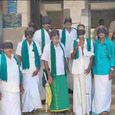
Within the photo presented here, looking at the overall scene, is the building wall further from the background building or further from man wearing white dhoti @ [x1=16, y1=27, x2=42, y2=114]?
man wearing white dhoti @ [x1=16, y1=27, x2=42, y2=114]

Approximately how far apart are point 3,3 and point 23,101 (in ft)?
16.1

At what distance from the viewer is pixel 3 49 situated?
971cm

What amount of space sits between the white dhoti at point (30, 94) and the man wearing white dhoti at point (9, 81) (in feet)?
1.91

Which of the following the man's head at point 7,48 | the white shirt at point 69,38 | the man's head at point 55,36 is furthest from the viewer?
the white shirt at point 69,38

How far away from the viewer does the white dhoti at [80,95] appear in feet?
33.7

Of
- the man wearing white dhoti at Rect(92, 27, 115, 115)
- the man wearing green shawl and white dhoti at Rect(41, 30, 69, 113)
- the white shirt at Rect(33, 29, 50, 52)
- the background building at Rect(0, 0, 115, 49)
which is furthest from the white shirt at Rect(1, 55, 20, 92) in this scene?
the background building at Rect(0, 0, 115, 49)

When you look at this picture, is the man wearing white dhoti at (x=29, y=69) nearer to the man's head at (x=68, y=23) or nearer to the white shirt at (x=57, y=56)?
the white shirt at (x=57, y=56)

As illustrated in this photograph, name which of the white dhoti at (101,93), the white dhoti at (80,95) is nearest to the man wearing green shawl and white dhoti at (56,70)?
the white dhoti at (80,95)

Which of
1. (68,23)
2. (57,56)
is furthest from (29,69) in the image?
(68,23)

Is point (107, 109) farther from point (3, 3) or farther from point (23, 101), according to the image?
point (3, 3)

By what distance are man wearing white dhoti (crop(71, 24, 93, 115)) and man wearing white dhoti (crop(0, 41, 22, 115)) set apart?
3.56ft

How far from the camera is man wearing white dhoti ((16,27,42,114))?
409 inches

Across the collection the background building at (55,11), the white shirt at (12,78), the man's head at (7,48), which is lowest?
the white shirt at (12,78)

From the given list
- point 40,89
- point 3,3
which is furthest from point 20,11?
point 40,89
